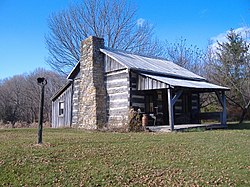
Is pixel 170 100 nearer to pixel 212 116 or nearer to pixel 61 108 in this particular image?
pixel 212 116

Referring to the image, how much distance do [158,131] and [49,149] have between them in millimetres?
7325

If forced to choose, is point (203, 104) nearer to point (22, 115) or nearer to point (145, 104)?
point (145, 104)

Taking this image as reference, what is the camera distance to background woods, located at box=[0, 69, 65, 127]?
114 ft

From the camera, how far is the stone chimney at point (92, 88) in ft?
56.9

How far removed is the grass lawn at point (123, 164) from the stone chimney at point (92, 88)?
24.3ft

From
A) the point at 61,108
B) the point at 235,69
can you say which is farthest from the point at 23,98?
the point at 235,69

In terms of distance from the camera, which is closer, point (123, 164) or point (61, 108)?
point (123, 164)

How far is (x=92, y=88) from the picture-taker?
17641 mm

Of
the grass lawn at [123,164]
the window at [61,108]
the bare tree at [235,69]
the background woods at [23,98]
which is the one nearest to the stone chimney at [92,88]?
the window at [61,108]

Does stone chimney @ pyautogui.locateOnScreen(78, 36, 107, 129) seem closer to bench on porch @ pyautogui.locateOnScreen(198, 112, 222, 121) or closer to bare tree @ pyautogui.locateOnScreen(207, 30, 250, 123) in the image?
bench on porch @ pyautogui.locateOnScreen(198, 112, 222, 121)

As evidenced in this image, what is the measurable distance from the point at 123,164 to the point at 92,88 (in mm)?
10670

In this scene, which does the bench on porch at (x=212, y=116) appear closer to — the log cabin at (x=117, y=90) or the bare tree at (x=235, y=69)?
the log cabin at (x=117, y=90)

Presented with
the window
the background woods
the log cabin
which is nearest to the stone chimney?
the log cabin

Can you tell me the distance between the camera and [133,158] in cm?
796
